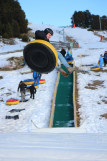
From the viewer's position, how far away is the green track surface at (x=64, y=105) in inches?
580

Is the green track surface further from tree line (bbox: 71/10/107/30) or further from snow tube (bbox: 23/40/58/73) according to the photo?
tree line (bbox: 71/10/107/30)

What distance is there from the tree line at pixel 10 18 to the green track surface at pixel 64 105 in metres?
23.0

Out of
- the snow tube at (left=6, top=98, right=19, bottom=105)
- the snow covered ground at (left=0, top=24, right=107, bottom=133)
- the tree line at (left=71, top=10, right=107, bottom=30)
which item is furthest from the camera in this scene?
the tree line at (left=71, top=10, right=107, bottom=30)

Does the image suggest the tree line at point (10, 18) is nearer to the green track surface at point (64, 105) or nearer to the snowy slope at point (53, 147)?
the green track surface at point (64, 105)

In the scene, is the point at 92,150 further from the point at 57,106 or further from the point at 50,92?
the point at 50,92

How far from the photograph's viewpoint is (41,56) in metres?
3.48

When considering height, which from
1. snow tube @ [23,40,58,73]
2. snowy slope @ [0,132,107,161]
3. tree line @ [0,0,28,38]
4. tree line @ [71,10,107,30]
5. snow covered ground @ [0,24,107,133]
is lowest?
snow covered ground @ [0,24,107,133]

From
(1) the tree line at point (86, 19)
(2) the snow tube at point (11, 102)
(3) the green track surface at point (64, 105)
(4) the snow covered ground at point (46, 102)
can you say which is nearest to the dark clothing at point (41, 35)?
(4) the snow covered ground at point (46, 102)

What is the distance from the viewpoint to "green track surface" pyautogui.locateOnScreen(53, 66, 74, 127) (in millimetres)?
14725

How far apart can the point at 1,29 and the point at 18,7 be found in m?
6.84

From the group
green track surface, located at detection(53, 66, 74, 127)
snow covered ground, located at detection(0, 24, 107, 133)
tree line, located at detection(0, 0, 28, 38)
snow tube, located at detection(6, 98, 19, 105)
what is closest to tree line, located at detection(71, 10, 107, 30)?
tree line, located at detection(0, 0, 28, 38)

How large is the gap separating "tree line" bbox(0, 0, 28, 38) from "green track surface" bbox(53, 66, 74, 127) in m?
23.0

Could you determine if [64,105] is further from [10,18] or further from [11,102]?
[10,18]

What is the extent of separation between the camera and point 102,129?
13.9 m
